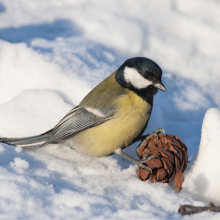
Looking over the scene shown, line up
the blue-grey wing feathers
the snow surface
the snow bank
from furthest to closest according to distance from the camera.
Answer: the blue-grey wing feathers, the snow bank, the snow surface

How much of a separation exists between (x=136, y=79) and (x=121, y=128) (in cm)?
33

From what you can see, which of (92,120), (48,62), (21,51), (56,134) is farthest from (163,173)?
(21,51)

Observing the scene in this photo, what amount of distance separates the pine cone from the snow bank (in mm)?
74

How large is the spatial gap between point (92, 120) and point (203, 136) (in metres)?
0.67

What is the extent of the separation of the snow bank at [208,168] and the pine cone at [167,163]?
0.07m

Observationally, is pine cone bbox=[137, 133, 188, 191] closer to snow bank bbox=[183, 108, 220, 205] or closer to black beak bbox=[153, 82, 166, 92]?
snow bank bbox=[183, 108, 220, 205]

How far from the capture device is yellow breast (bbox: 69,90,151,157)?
1.76 meters

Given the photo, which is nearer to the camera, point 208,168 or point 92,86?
point 208,168

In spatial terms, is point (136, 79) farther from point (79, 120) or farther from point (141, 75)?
point (79, 120)

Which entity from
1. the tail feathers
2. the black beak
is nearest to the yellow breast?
the black beak

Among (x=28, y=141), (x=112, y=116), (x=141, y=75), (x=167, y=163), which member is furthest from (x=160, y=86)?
(x=28, y=141)

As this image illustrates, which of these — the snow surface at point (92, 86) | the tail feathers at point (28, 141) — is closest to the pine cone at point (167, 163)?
the snow surface at point (92, 86)

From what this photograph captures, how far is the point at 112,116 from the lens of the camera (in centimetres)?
179

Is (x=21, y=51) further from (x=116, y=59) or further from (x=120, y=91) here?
(x=120, y=91)
